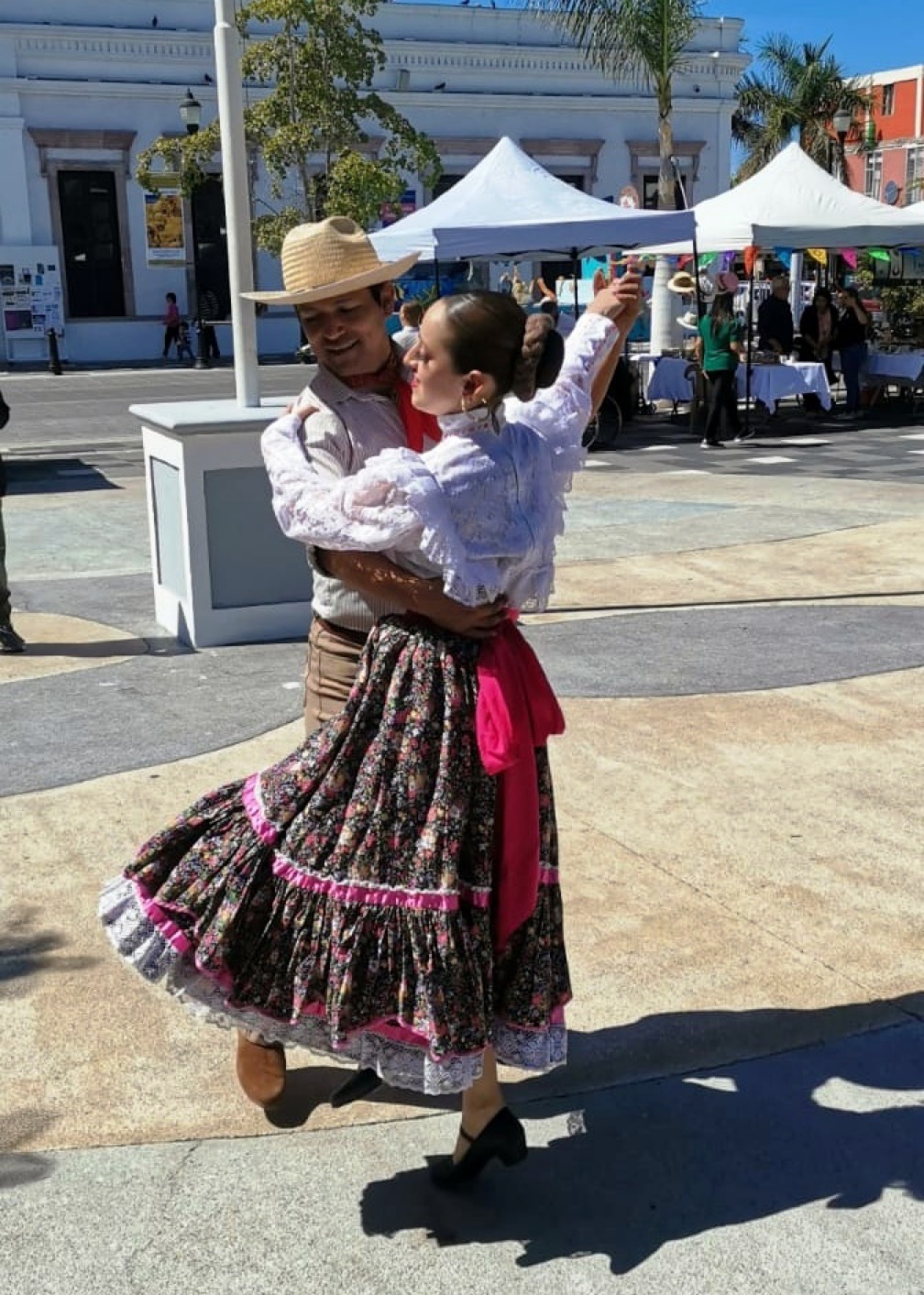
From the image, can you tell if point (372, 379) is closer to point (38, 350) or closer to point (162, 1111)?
point (162, 1111)

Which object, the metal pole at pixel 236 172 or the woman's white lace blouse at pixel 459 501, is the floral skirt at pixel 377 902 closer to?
the woman's white lace blouse at pixel 459 501

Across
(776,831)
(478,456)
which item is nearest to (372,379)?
(478,456)

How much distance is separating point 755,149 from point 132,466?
35886 millimetres

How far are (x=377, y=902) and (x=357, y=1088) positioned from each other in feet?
2.27

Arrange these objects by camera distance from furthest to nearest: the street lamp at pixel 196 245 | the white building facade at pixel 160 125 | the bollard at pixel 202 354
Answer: the white building facade at pixel 160 125 < the bollard at pixel 202 354 < the street lamp at pixel 196 245

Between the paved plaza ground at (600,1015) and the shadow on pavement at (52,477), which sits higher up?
the shadow on pavement at (52,477)

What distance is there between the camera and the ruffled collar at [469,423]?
2619mm

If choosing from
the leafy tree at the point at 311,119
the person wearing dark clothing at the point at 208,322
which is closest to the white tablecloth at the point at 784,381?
the leafy tree at the point at 311,119

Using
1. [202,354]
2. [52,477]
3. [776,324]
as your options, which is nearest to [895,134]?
[202,354]

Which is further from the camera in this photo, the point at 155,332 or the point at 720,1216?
the point at 155,332

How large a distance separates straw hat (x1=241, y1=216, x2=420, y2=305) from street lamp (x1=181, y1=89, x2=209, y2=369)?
25946 mm

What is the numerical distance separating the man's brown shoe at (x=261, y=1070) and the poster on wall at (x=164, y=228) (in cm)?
3310

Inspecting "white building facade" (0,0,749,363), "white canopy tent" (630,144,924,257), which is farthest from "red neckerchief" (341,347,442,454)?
"white building facade" (0,0,749,363)

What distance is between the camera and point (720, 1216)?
2775 millimetres
